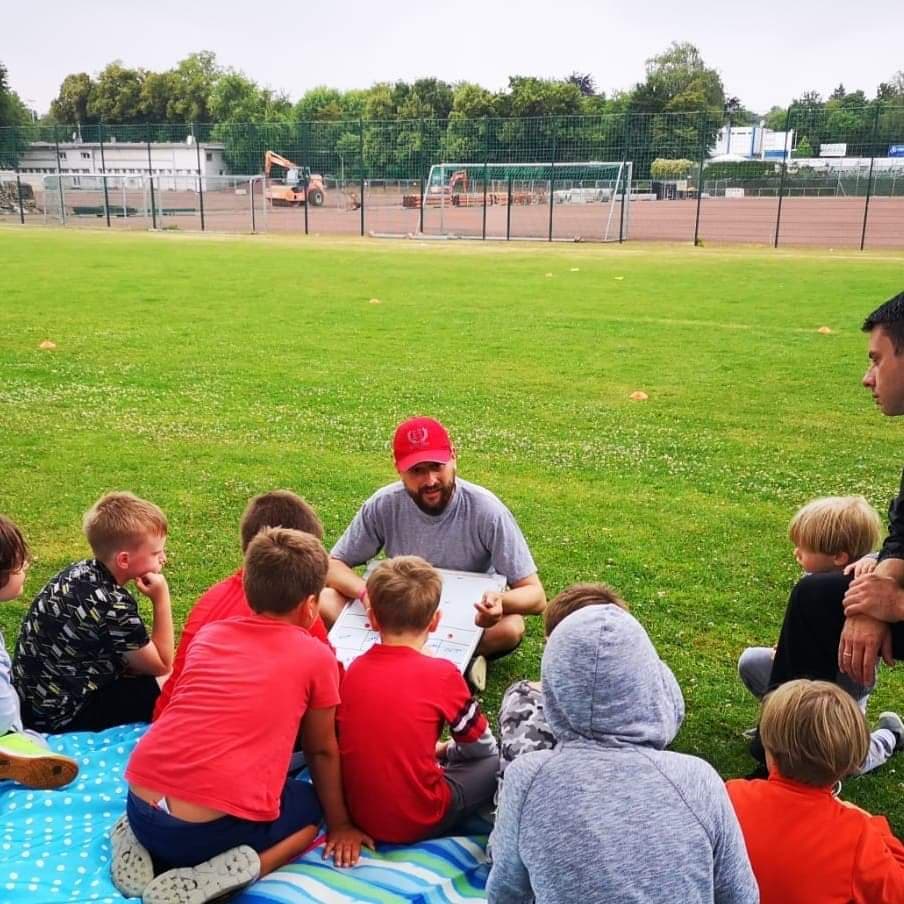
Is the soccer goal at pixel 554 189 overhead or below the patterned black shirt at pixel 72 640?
overhead

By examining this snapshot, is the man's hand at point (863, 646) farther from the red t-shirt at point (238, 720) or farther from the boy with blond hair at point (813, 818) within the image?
the red t-shirt at point (238, 720)

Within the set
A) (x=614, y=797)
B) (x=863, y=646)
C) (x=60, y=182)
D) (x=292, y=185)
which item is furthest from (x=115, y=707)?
(x=292, y=185)

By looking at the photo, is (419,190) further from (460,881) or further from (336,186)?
(460,881)

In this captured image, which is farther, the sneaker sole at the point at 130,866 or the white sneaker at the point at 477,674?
the white sneaker at the point at 477,674

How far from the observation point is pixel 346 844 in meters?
2.97

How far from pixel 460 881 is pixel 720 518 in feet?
12.4

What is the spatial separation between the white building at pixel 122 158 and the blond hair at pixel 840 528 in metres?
40.7

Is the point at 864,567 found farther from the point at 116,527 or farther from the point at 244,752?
the point at 116,527

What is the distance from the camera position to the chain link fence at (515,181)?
33094mm

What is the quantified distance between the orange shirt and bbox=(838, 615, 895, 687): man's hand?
65 centimetres

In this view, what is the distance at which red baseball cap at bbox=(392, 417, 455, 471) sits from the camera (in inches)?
164

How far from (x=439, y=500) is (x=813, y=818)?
88.7 inches

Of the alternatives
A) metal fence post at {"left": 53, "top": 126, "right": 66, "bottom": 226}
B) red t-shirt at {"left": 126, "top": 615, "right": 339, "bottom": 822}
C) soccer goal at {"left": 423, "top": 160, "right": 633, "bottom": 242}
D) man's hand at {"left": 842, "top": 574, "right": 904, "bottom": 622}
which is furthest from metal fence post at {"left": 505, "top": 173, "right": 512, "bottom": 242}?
red t-shirt at {"left": 126, "top": 615, "right": 339, "bottom": 822}

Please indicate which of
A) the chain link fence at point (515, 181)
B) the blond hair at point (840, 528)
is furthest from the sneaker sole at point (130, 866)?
the chain link fence at point (515, 181)
